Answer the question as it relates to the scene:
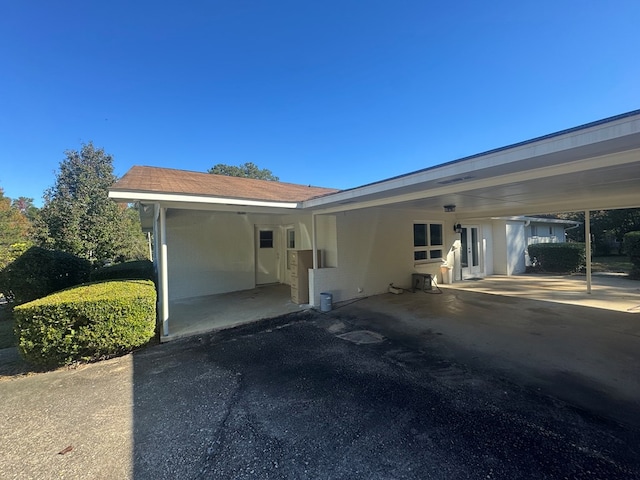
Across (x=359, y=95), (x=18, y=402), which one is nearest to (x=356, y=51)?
(x=359, y=95)

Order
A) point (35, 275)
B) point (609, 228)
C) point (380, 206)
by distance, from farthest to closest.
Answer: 1. point (609, 228)
2. point (35, 275)
3. point (380, 206)

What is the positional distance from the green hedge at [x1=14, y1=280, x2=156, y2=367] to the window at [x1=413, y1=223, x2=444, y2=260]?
8.28 m

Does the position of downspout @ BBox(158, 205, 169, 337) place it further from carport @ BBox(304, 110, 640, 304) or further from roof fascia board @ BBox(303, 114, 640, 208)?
roof fascia board @ BBox(303, 114, 640, 208)

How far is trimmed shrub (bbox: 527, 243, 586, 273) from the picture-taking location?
12969mm

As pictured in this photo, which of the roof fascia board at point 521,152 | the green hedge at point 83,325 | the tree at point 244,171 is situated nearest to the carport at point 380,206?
the roof fascia board at point 521,152

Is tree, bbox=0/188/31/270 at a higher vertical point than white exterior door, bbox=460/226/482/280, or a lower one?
higher

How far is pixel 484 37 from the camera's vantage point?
777 centimetres

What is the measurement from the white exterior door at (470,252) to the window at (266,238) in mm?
8060

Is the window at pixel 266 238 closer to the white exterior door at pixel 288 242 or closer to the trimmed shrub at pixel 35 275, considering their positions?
the white exterior door at pixel 288 242

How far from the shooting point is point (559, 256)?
13266 millimetres

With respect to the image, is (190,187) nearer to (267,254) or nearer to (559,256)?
(267,254)

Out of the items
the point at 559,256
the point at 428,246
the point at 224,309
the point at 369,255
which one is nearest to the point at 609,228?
the point at 559,256

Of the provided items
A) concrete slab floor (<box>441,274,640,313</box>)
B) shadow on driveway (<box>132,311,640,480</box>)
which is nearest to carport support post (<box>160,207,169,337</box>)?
shadow on driveway (<box>132,311,640,480</box>)

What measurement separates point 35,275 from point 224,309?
4.53m
